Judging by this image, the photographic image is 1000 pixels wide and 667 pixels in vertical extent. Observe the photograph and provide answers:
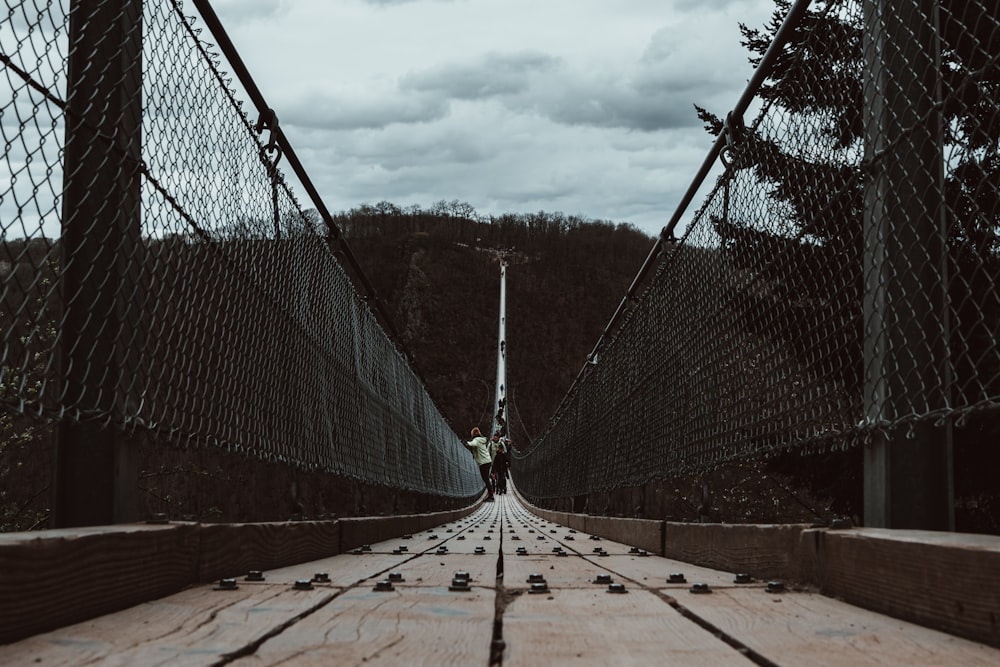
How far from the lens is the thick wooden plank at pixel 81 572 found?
1355 millimetres

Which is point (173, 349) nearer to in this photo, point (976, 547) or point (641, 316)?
point (976, 547)

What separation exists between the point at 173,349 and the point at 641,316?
3.41 meters

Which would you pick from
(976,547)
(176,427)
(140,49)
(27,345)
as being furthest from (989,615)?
(140,49)

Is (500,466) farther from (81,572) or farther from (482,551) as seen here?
(81,572)

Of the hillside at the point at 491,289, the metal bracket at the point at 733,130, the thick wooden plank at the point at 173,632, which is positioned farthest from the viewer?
the hillside at the point at 491,289

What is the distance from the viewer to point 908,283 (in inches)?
78.4

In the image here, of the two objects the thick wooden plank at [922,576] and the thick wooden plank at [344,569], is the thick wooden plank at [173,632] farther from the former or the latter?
the thick wooden plank at [922,576]

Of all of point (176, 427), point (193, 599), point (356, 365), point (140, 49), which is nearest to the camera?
point (193, 599)

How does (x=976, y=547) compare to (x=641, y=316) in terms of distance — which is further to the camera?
(x=641, y=316)

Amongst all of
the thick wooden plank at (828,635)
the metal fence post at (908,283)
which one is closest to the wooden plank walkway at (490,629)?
the thick wooden plank at (828,635)

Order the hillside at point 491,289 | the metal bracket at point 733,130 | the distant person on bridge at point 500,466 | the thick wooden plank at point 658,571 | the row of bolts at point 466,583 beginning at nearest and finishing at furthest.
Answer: the row of bolts at point 466,583, the thick wooden plank at point 658,571, the metal bracket at point 733,130, the distant person on bridge at point 500,466, the hillside at point 491,289

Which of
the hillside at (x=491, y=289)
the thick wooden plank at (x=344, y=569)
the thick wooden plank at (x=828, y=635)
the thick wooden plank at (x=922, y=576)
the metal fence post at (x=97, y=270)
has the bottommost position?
the thick wooden plank at (x=344, y=569)

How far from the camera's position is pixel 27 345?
5.52 feet

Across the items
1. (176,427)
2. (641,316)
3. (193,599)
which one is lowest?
(193,599)
